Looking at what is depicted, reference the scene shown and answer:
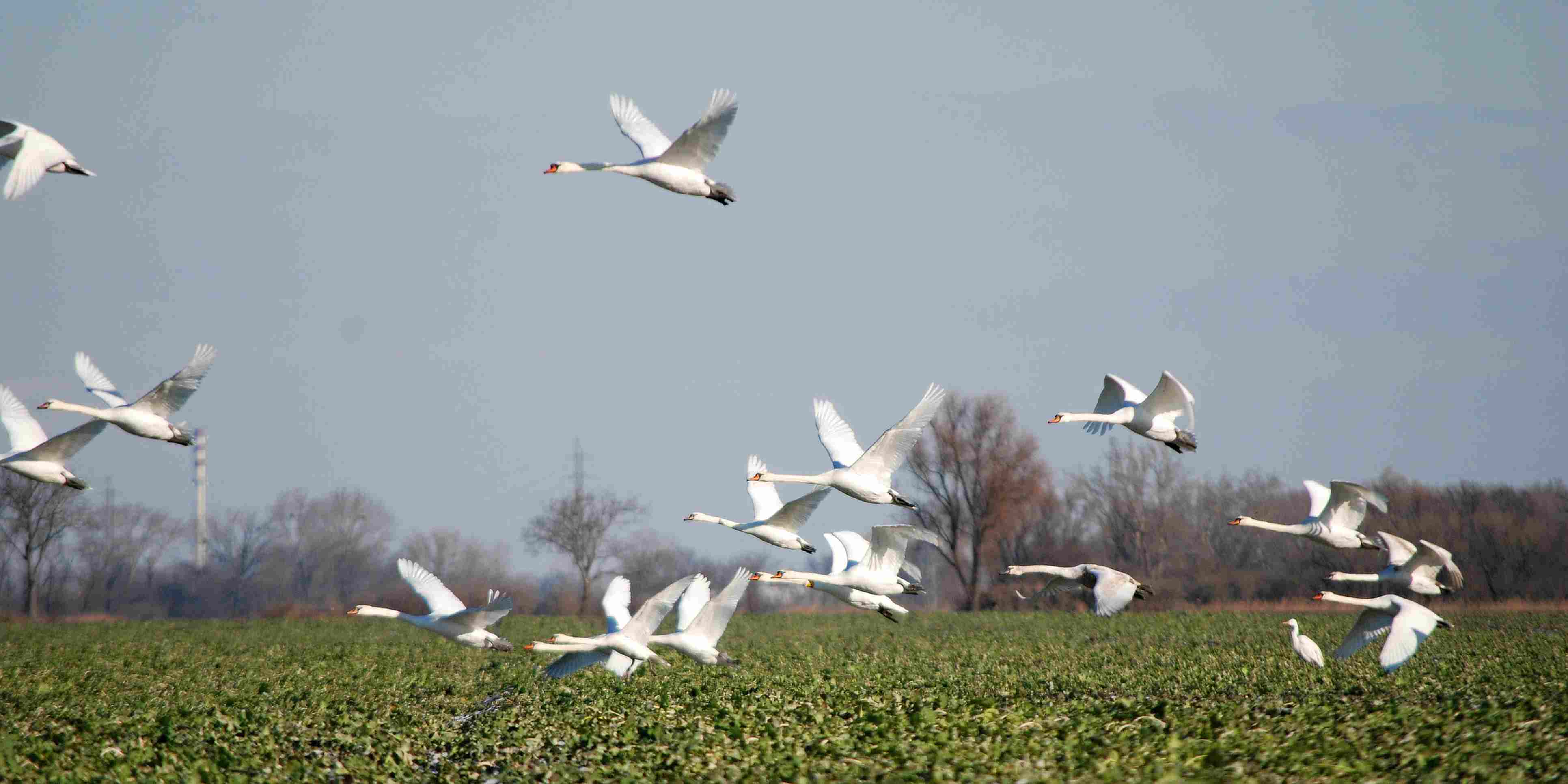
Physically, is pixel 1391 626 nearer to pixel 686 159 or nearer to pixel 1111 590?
pixel 1111 590

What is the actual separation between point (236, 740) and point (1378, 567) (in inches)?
1875

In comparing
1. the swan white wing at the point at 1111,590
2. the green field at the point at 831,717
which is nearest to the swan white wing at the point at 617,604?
the green field at the point at 831,717

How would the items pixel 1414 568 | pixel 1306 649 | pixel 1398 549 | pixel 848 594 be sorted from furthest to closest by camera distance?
pixel 1414 568 → pixel 1398 549 → pixel 1306 649 → pixel 848 594

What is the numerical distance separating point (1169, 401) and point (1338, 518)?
3.47 metres

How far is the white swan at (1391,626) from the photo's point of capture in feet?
53.3

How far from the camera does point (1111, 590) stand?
1706cm

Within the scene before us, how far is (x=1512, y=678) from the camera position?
1884cm

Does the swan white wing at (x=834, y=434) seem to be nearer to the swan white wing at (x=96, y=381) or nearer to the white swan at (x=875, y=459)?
the white swan at (x=875, y=459)

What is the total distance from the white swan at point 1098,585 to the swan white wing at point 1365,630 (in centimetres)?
254

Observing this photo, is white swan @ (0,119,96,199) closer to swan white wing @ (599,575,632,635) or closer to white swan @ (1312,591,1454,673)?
swan white wing @ (599,575,632,635)

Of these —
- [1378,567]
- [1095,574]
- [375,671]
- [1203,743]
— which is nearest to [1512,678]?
[1095,574]

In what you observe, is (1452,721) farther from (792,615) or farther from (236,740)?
(792,615)

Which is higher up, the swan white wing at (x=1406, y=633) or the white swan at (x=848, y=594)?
the white swan at (x=848, y=594)

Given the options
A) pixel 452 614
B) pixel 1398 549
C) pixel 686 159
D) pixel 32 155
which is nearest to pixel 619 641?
pixel 452 614
